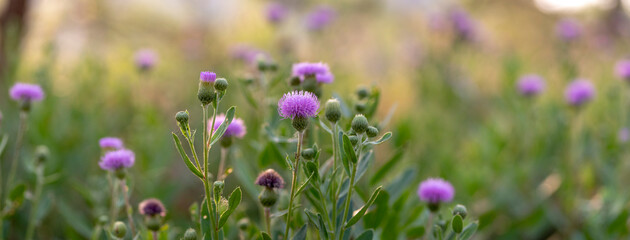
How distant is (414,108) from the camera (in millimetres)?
3211

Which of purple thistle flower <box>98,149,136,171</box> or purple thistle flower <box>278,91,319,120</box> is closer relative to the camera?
purple thistle flower <box>278,91,319,120</box>

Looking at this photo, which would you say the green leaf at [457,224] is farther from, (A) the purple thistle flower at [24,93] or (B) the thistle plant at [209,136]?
(A) the purple thistle flower at [24,93]

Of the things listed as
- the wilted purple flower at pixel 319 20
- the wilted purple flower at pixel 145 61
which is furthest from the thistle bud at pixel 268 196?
the wilted purple flower at pixel 319 20

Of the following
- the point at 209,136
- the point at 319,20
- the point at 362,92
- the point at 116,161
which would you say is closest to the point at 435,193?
the point at 362,92

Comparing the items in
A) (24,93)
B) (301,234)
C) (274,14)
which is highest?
(274,14)

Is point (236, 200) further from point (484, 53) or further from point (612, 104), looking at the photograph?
point (484, 53)

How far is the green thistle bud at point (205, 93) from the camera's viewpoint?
792 mm

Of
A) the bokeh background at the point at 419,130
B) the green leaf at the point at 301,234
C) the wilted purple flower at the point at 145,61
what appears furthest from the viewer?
the wilted purple flower at the point at 145,61

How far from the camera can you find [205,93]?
80 centimetres

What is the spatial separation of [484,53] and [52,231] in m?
2.90

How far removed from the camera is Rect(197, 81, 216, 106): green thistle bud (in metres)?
0.79

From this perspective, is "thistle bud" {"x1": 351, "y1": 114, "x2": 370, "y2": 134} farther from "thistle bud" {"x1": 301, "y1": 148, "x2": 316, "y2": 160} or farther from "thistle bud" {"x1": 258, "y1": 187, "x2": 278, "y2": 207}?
"thistle bud" {"x1": 258, "y1": 187, "x2": 278, "y2": 207}

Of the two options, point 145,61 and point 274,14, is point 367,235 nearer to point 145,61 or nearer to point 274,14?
point 145,61

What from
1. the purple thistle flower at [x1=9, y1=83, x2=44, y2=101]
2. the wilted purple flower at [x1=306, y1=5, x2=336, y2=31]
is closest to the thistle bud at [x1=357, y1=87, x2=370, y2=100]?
the purple thistle flower at [x1=9, y1=83, x2=44, y2=101]
